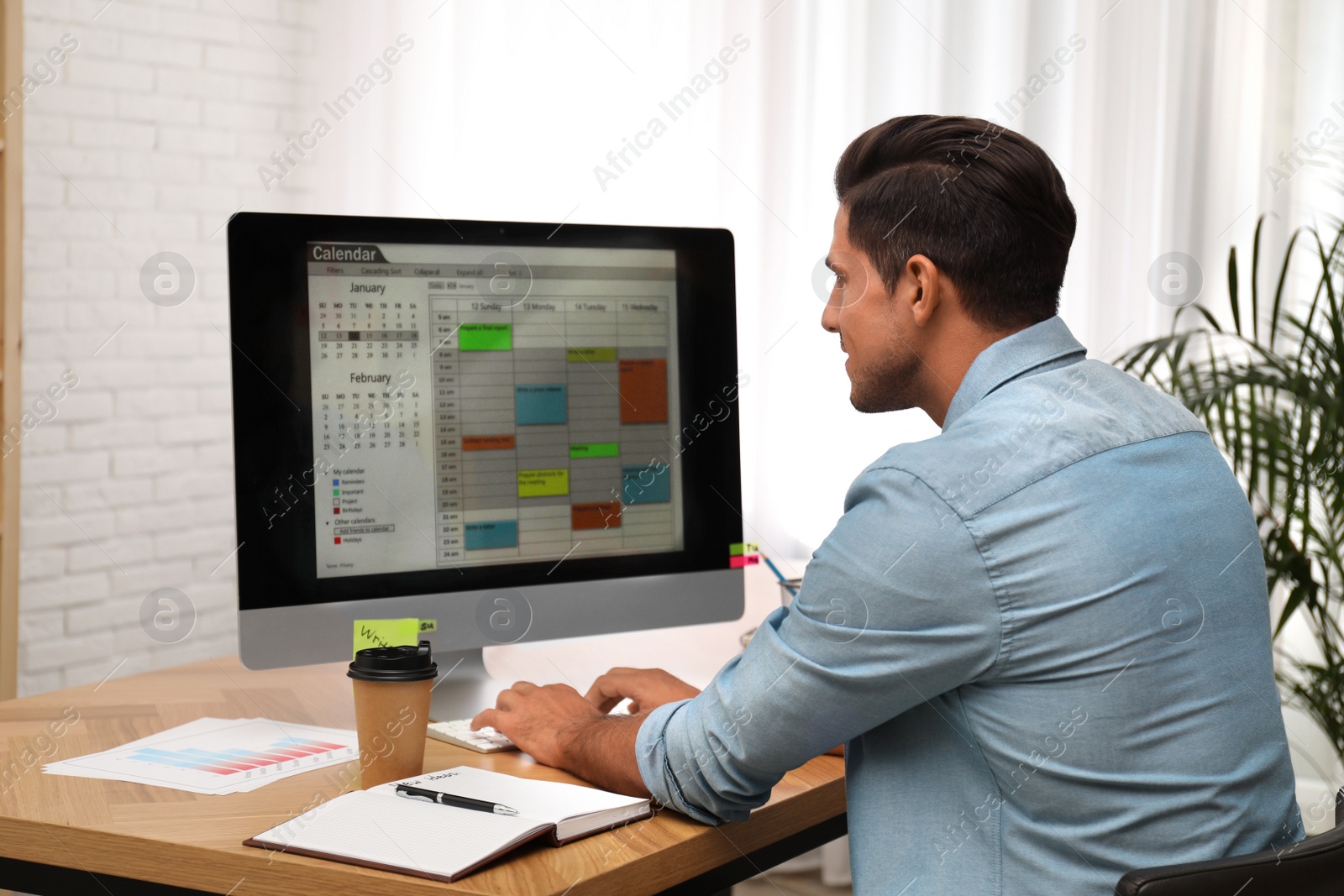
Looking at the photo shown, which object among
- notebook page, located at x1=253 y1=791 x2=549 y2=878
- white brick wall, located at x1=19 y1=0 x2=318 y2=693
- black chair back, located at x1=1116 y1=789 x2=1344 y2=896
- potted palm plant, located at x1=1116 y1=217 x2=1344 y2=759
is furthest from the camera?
white brick wall, located at x1=19 y1=0 x2=318 y2=693

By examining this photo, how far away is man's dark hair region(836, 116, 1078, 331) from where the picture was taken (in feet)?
3.80

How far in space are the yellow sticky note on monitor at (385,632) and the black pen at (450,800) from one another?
18 cm

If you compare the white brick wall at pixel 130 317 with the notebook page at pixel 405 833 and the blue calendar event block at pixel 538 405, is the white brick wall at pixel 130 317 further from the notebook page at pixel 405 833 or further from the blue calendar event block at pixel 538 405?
the notebook page at pixel 405 833

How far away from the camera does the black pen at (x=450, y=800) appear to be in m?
1.02

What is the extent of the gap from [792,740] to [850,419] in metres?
2.04

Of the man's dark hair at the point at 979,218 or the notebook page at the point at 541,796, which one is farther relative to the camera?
the man's dark hair at the point at 979,218

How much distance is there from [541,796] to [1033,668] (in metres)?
0.45

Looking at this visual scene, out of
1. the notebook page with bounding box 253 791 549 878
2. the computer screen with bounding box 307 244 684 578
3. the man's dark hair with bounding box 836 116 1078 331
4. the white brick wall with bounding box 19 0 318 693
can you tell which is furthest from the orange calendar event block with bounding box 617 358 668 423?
the white brick wall with bounding box 19 0 318 693

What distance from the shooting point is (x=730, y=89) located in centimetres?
305

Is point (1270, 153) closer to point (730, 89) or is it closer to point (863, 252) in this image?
point (730, 89)

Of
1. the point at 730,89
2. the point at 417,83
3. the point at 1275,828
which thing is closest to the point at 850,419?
the point at 730,89

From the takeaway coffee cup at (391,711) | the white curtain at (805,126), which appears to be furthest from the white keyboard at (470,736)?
the white curtain at (805,126)

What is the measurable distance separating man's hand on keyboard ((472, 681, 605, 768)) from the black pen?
0.16 m

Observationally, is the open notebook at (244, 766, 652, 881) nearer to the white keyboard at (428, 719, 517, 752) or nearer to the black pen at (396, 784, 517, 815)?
the black pen at (396, 784, 517, 815)
